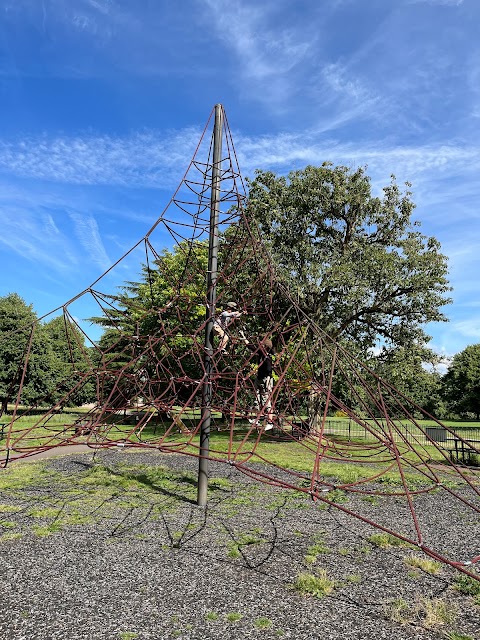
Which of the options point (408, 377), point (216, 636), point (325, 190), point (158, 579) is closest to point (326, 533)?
point (158, 579)

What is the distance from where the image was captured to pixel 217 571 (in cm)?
548

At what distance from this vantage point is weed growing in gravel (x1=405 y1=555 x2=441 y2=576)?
18.8 feet

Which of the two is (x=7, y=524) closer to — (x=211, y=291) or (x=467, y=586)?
(x=211, y=291)

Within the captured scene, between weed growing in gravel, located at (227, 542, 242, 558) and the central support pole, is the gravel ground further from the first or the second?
the central support pole

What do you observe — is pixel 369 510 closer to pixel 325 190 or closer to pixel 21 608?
pixel 21 608

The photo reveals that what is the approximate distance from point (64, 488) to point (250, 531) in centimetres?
460

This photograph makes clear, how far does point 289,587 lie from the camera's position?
5.07 metres

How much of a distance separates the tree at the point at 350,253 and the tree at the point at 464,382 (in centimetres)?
2764

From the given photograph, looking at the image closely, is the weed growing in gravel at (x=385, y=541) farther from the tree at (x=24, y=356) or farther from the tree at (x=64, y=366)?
the tree at (x=24, y=356)

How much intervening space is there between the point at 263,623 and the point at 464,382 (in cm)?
4687

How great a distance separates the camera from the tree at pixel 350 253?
1778 centimetres

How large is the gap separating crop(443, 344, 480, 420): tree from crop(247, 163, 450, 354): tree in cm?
2764

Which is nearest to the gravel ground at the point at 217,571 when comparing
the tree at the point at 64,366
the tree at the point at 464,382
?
the tree at the point at 64,366

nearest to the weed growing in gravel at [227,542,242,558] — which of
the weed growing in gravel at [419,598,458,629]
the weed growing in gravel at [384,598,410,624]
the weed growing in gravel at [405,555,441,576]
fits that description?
the weed growing in gravel at [384,598,410,624]
